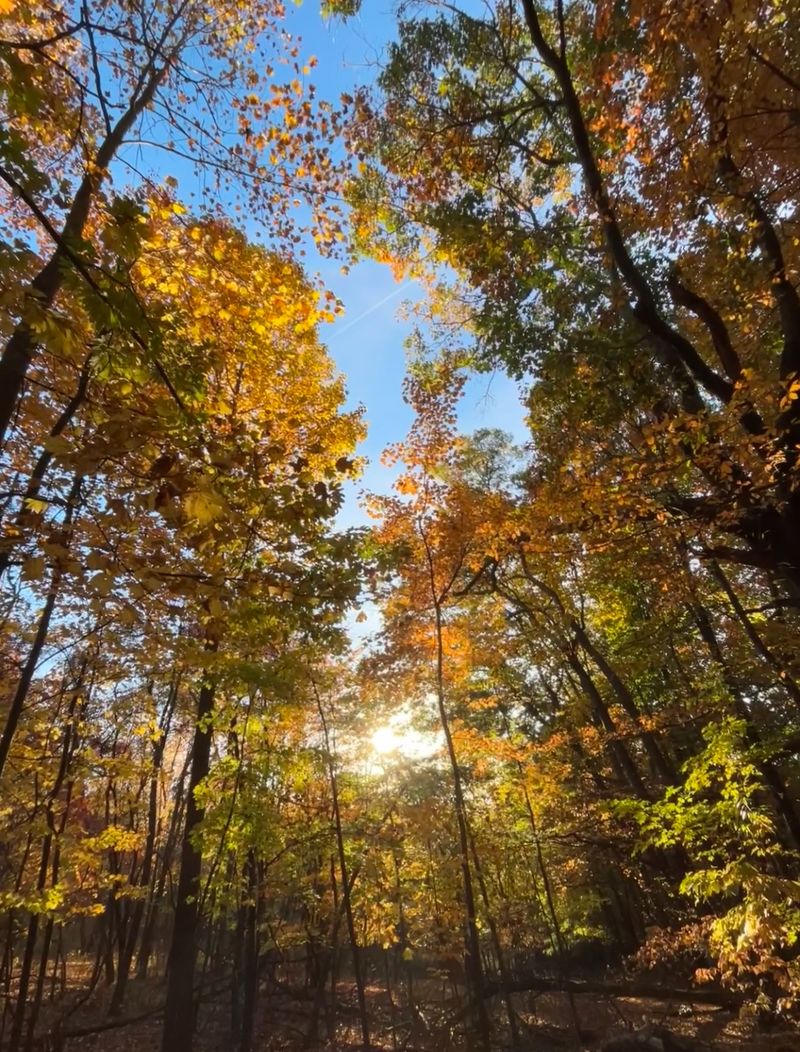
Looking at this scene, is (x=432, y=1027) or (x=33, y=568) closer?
(x=33, y=568)

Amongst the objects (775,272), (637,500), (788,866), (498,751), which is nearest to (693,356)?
(775,272)

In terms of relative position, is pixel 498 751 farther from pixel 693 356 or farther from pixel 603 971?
pixel 603 971

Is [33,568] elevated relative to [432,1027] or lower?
elevated

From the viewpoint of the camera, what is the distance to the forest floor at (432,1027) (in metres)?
10.2

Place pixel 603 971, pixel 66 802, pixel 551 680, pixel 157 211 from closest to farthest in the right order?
pixel 157 211
pixel 66 802
pixel 603 971
pixel 551 680

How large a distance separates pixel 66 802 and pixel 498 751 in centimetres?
847

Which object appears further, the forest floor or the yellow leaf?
the forest floor

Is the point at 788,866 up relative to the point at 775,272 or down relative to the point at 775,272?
down

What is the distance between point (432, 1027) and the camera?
11531mm

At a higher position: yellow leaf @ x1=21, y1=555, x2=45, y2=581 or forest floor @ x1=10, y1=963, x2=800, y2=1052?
yellow leaf @ x1=21, y1=555, x2=45, y2=581

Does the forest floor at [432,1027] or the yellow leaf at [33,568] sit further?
the forest floor at [432,1027]

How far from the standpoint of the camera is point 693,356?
4.99 meters

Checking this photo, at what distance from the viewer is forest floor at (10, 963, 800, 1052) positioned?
10183mm

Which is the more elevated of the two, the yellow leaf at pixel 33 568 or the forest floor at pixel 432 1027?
the yellow leaf at pixel 33 568
